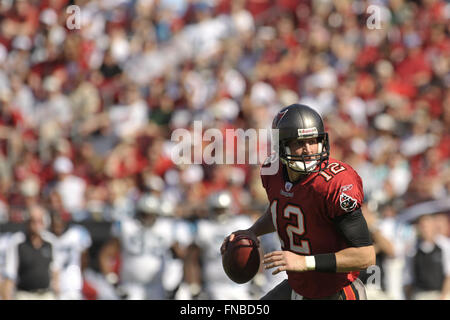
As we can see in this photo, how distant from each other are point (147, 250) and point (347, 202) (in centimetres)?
396

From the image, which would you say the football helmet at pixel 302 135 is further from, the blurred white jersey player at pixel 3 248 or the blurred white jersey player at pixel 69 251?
the blurred white jersey player at pixel 3 248

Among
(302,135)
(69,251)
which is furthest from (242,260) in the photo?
(69,251)

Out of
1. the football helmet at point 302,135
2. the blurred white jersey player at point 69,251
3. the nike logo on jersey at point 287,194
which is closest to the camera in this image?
the football helmet at point 302,135

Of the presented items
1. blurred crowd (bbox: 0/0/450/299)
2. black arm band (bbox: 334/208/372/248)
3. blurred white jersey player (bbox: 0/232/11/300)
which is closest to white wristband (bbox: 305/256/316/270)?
black arm band (bbox: 334/208/372/248)

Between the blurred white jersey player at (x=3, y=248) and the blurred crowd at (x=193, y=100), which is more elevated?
the blurred crowd at (x=193, y=100)

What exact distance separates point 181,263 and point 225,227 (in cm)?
61

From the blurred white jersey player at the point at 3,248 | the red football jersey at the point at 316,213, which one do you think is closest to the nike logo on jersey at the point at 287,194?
the red football jersey at the point at 316,213

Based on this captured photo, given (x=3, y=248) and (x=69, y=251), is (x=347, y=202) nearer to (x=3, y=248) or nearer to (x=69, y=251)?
(x=69, y=251)

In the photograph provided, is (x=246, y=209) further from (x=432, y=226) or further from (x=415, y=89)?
(x=415, y=89)

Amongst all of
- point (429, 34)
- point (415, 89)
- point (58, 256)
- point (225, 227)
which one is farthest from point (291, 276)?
point (429, 34)

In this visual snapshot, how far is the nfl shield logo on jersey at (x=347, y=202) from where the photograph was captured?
3893mm

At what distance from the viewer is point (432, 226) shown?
7.44 m

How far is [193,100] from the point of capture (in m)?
9.98

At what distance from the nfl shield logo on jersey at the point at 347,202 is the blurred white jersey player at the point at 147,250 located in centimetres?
383
